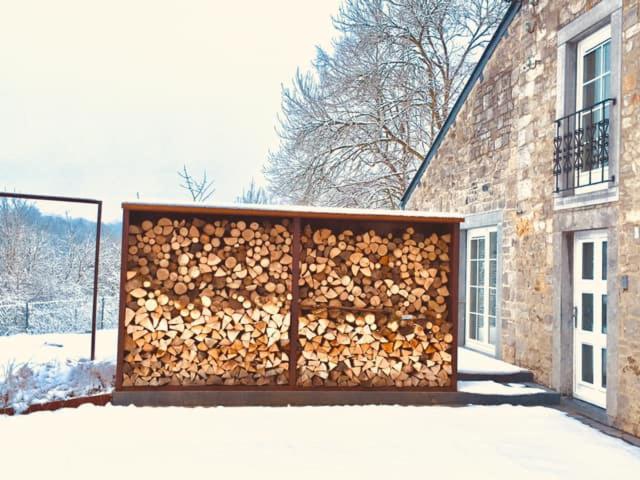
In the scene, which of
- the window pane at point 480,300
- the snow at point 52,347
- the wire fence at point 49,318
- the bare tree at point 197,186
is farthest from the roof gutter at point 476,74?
the bare tree at point 197,186

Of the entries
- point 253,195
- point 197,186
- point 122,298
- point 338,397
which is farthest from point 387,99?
point 253,195

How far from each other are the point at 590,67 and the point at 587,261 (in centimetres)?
206

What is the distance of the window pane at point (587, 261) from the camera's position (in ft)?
21.7

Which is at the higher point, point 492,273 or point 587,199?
point 587,199

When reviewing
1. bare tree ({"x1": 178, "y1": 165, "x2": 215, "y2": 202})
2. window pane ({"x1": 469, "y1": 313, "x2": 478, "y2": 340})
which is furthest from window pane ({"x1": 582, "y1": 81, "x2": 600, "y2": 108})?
bare tree ({"x1": 178, "y1": 165, "x2": 215, "y2": 202})

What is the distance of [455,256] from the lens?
22.3 ft

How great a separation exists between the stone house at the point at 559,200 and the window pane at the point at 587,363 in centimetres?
2

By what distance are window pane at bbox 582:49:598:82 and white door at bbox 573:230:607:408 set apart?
1.66 m

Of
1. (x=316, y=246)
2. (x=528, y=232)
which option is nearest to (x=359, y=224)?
(x=316, y=246)

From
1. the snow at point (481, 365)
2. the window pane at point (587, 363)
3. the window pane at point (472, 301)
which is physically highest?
the window pane at point (472, 301)

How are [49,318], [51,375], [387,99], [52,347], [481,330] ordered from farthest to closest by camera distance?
1. [387,99]
2. [49,318]
3. [481,330]
4. [52,347]
5. [51,375]

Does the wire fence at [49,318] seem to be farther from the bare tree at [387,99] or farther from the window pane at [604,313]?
the window pane at [604,313]

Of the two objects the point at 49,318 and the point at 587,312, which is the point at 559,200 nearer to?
the point at 587,312

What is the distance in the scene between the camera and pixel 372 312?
6.77 m
